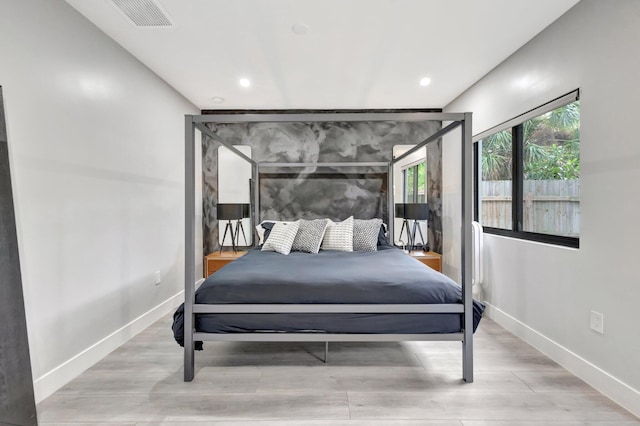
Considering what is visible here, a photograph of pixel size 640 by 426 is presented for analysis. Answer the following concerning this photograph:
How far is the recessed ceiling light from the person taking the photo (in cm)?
237

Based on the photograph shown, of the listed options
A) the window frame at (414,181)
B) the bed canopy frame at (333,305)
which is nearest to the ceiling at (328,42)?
the bed canopy frame at (333,305)

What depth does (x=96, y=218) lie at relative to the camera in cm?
241

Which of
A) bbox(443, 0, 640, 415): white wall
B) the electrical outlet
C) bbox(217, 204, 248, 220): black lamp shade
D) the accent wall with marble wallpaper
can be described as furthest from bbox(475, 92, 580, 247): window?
bbox(217, 204, 248, 220): black lamp shade

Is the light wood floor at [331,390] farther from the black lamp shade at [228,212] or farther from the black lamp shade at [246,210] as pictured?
the black lamp shade at [246,210]

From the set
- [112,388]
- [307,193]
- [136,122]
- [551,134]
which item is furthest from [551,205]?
[136,122]

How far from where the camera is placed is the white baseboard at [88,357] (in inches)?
75.8

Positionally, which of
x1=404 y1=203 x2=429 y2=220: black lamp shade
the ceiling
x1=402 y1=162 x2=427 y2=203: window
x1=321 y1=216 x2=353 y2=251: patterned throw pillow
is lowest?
x1=321 y1=216 x2=353 y2=251: patterned throw pillow

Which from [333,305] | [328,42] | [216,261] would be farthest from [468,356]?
[216,261]

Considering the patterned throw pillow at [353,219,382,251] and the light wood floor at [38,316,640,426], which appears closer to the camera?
the light wood floor at [38,316,640,426]

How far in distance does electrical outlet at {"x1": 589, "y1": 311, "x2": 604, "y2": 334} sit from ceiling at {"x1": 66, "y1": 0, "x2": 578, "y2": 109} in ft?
6.41

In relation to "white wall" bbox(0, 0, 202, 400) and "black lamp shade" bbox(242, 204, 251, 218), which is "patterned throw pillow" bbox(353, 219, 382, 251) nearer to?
"black lamp shade" bbox(242, 204, 251, 218)

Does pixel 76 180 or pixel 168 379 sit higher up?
pixel 76 180

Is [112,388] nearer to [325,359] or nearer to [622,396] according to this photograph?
[325,359]

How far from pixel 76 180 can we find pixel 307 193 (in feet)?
8.74
